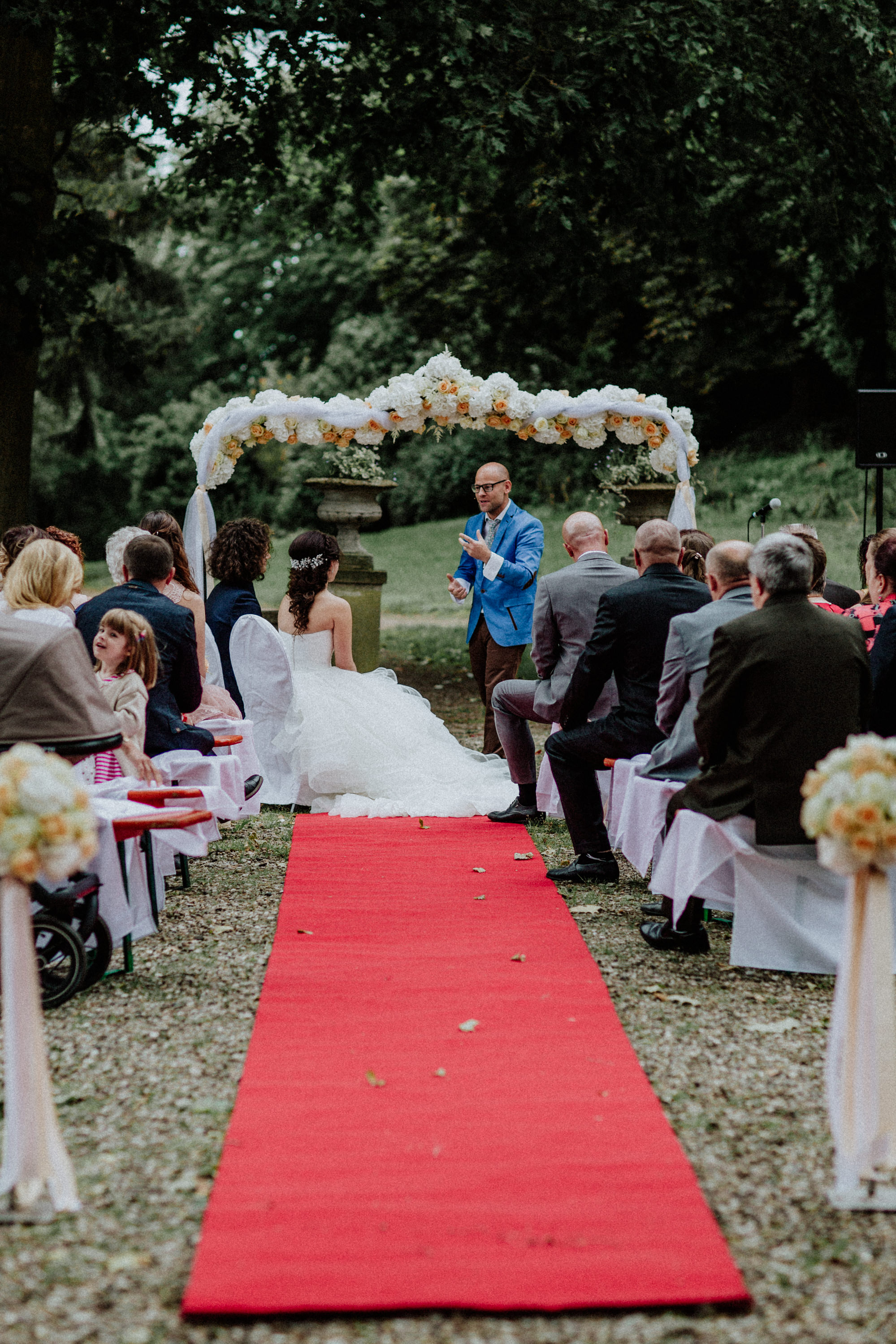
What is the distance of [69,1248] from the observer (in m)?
3.12

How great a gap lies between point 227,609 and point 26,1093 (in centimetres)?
576

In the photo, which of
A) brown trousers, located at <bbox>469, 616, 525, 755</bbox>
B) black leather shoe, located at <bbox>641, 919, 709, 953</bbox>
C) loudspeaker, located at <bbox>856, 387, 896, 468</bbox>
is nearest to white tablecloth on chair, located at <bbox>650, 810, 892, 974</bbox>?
black leather shoe, located at <bbox>641, 919, 709, 953</bbox>

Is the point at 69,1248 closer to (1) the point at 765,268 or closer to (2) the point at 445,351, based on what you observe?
(2) the point at 445,351

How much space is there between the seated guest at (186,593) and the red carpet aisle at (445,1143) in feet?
6.31

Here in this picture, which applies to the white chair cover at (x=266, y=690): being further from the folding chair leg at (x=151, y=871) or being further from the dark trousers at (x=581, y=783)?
the folding chair leg at (x=151, y=871)

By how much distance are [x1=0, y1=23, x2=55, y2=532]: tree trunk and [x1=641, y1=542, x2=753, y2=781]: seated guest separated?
7.33m

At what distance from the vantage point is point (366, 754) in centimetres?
861

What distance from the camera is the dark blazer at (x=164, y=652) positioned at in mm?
6324

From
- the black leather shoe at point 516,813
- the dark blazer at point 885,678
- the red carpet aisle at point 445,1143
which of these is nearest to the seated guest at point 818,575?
the dark blazer at point 885,678

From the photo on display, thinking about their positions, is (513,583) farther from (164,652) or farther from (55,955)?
(55,955)

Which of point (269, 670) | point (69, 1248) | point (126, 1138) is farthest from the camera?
point (269, 670)

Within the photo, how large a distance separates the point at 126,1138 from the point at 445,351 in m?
6.95

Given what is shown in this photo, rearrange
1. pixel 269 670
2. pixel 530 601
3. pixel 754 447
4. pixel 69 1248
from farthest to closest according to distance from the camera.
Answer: pixel 754 447 → pixel 530 601 → pixel 269 670 → pixel 69 1248

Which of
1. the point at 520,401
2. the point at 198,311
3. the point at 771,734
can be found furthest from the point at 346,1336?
the point at 198,311
